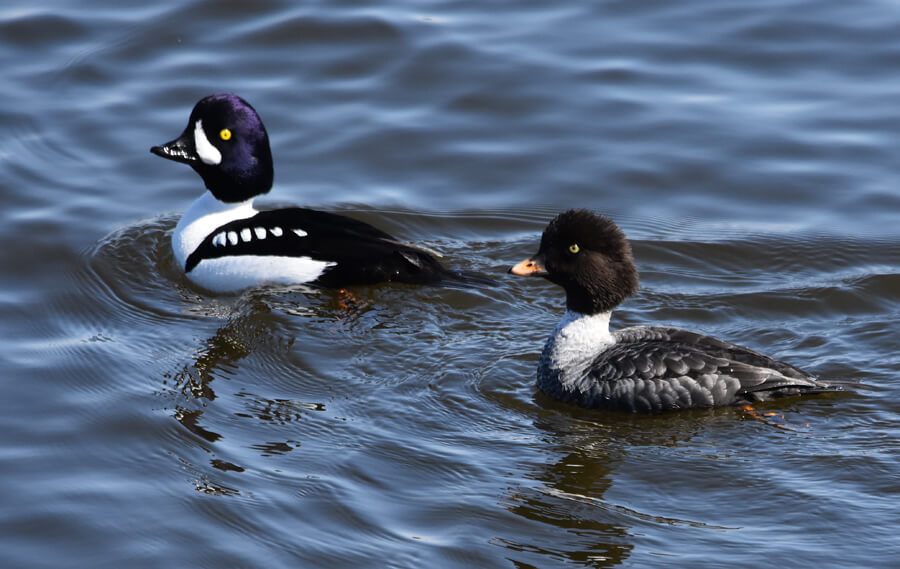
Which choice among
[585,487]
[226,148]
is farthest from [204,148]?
[585,487]

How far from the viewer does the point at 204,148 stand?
1055cm

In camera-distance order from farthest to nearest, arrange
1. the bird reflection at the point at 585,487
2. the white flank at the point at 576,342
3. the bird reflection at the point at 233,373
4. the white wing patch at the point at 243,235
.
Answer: the white wing patch at the point at 243,235, the white flank at the point at 576,342, the bird reflection at the point at 233,373, the bird reflection at the point at 585,487

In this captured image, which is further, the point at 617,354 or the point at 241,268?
the point at 241,268

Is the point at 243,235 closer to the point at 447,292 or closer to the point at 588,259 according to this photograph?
the point at 447,292

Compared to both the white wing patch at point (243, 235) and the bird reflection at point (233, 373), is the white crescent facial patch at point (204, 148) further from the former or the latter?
the bird reflection at point (233, 373)

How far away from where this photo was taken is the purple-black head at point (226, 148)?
10430 mm

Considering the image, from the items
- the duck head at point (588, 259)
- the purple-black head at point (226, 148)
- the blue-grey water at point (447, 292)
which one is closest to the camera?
the blue-grey water at point (447, 292)

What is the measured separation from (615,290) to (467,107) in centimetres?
522

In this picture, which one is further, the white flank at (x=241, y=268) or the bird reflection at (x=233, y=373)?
the white flank at (x=241, y=268)

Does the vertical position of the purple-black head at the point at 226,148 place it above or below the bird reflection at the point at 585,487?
above

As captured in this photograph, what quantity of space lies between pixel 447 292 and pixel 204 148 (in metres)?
2.41

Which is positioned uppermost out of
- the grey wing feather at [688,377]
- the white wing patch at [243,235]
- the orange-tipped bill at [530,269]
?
the white wing patch at [243,235]

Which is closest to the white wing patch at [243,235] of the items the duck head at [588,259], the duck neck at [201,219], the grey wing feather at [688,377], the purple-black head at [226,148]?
the duck neck at [201,219]

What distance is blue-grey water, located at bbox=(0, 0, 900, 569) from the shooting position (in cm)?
697
